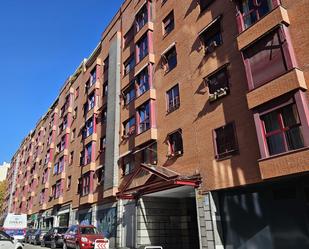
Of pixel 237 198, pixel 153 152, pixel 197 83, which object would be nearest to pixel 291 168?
pixel 237 198

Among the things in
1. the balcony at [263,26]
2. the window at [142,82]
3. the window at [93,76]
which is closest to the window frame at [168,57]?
the window at [142,82]

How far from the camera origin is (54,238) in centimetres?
2550

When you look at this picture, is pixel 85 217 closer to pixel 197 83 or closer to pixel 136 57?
pixel 136 57

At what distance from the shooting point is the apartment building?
41.7 ft

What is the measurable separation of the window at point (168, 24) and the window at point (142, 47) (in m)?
2.53

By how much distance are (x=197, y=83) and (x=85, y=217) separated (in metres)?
19.9

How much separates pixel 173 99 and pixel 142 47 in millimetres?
8047

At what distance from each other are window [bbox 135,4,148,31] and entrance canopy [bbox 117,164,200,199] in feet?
44.6

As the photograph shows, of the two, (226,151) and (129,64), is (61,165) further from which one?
(226,151)

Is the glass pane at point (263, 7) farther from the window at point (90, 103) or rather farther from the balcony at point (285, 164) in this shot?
the window at point (90, 103)

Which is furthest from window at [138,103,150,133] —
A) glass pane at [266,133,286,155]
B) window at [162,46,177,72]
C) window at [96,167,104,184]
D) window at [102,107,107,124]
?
glass pane at [266,133,286,155]

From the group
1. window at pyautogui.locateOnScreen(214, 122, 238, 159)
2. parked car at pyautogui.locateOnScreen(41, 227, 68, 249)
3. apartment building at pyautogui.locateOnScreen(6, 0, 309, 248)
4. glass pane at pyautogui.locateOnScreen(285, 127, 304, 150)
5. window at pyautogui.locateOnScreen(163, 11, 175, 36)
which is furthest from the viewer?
parked car at pyautogui.locateOnScreen(41, 227, 68, 249)

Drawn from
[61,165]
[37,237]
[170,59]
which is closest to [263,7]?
[170,59]

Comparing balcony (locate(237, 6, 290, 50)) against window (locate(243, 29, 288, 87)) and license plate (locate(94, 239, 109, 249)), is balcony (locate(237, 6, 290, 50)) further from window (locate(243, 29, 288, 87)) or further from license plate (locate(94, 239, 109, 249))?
license plate (locate(94, 239, 109, 249))
